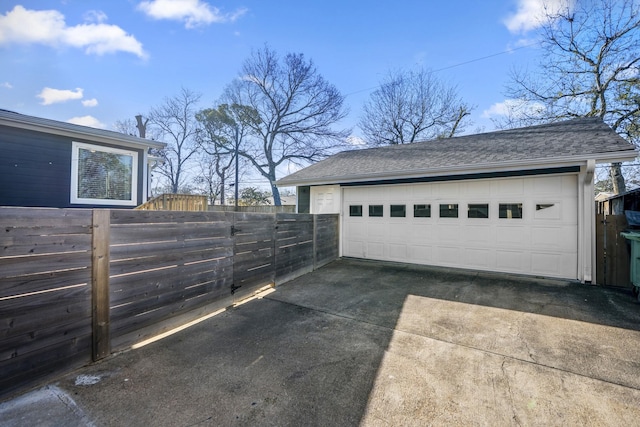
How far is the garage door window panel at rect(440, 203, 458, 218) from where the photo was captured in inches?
262

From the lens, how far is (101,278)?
104 inches

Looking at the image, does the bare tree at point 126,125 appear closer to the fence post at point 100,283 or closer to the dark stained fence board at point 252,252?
the dark stained fence board at point 252,252

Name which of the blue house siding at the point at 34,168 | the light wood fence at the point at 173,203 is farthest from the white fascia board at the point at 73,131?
the light wood fence at the point at 173,203

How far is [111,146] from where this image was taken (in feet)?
21.6

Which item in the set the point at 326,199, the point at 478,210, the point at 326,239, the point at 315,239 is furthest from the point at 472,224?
the point at 326,199

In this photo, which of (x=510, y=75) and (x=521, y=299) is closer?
(x=521, y=299)

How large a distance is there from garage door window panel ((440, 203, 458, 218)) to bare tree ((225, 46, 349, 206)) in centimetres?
1388

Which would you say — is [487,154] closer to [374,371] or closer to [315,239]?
[315,239]

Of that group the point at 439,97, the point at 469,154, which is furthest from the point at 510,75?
the point at 469,154

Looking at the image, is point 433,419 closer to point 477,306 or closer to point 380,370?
point 380,370

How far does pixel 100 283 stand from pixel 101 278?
0.05 meters

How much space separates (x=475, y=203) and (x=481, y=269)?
1.54 metres

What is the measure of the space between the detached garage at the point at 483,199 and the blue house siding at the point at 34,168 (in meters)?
5.34

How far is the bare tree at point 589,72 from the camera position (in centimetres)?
1095
